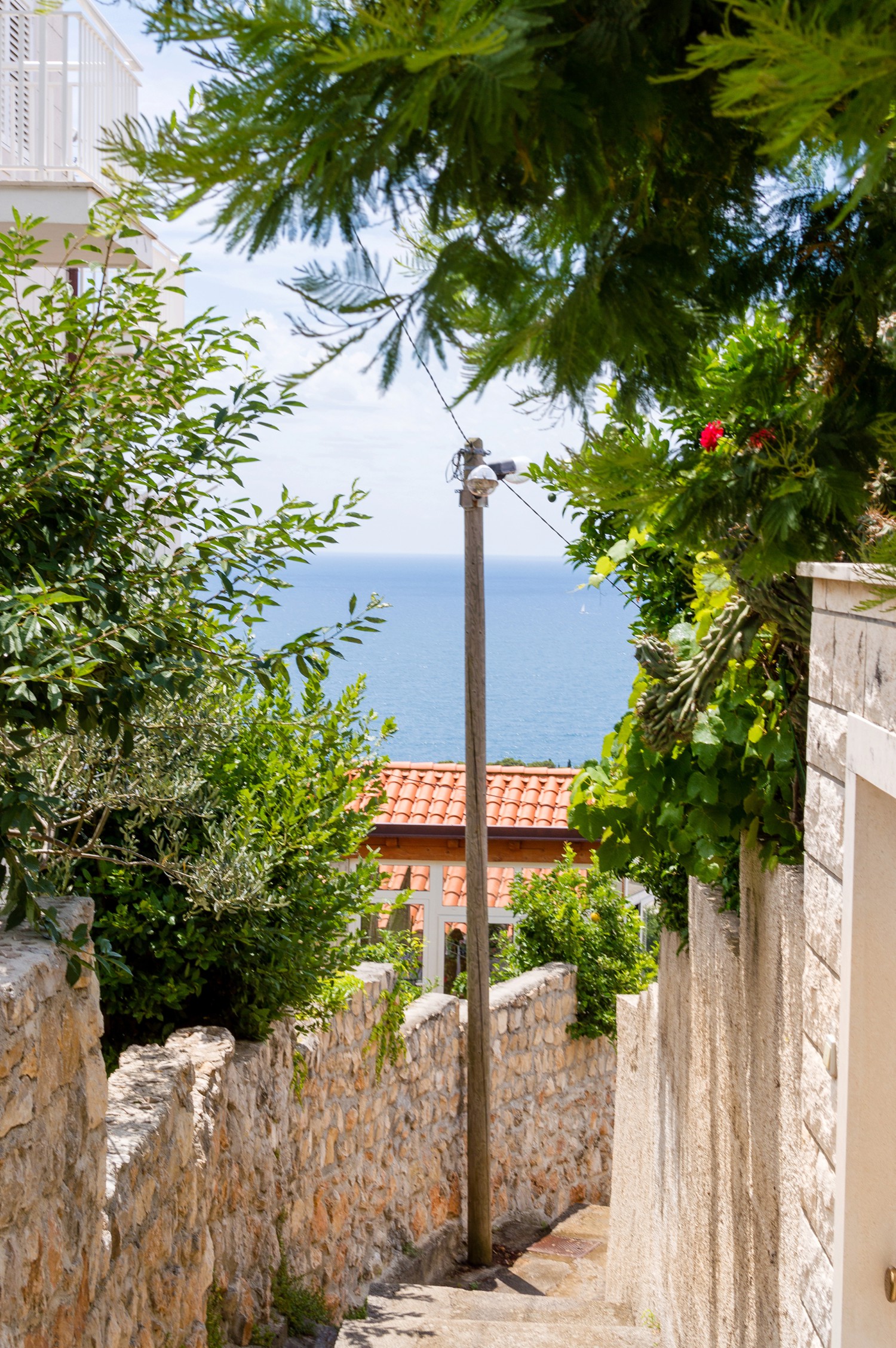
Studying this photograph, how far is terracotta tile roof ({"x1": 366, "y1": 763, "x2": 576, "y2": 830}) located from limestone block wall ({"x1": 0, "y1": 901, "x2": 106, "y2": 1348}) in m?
9.21

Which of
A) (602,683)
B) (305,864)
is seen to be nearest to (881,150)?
(305,864)

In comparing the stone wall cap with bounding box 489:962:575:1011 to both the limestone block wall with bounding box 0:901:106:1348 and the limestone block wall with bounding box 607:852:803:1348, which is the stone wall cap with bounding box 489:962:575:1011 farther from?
the limestone block wall with bounding box 0:901:106:1348

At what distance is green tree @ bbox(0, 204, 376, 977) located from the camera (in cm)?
259

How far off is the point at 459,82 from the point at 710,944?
3.02 meters

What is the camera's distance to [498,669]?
359 feet

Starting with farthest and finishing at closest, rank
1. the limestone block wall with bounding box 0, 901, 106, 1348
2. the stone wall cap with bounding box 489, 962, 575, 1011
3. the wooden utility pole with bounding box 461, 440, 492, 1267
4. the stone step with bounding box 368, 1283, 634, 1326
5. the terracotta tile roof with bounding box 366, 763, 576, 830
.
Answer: the terracotta tile roof with bounding box 366, 763, 576, 830 < the stone wall cap with bounding box 489, 962, 575, 1011 < the wooden utility pole with bounding box 461, 440, 492, 1267 < the stone step with bounding box 368, 1283, 634, 1326 < the limestone block wall with bounding box 0, 901, 106, 1348

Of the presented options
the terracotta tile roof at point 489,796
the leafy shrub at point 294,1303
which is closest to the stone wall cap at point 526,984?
the terracotta tile roof at point 489,796

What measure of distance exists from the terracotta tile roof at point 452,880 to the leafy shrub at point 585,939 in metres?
1.43

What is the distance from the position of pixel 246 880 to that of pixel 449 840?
8.46 meters

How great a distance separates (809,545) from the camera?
6.12 ft

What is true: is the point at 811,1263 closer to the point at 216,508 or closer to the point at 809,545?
the point at 809,545

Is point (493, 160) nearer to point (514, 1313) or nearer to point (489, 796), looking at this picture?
point (514, 1313)

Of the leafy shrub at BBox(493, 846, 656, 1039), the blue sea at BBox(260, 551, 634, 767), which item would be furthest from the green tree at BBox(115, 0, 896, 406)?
the blue sea at BBox(260, 551, 634, 767)

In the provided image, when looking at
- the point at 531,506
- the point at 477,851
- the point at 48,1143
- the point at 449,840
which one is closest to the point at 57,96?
the point at 531,506
